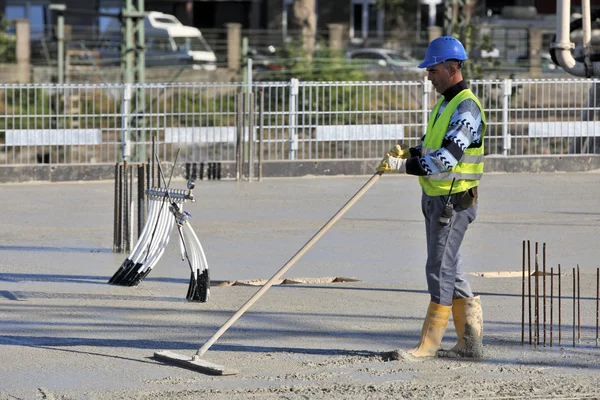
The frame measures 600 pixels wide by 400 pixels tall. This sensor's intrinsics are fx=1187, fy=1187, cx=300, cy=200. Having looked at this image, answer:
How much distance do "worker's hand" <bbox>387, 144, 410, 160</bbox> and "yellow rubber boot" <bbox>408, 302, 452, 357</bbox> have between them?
0.94 meters

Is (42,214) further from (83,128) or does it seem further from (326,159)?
(326,159)

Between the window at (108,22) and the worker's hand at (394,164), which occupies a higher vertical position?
the window at (108,22)

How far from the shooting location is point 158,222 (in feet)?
31.5

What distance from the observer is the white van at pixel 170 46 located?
123 ft

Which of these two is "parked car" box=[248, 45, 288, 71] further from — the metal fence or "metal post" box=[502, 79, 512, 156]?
"metal post" box=[502, 79, 512, 156]

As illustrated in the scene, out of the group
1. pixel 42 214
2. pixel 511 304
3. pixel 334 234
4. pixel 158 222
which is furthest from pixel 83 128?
pixel 511 304

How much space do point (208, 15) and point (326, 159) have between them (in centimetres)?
3829

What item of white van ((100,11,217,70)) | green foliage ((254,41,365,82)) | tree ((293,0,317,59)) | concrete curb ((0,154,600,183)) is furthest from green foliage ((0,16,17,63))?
concrete curb ((0,154,600,183))

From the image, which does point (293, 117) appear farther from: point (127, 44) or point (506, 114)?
point (127, 44)

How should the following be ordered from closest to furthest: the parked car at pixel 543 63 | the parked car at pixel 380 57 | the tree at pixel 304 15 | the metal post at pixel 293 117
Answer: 1. the metal post at pixel 293 117
2. the parked car at pixel 543 63
3. the parked car at pixel 380 57
4. the tree at pixel 304 15

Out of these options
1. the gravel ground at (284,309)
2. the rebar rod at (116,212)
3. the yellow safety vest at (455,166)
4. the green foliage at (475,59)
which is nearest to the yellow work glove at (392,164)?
the yellow safety vest at (455,166)

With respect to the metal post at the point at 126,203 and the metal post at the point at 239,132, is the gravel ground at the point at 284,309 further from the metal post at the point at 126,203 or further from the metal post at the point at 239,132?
the metal post at the point at 239,132

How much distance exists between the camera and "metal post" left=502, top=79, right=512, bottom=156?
66.8 ft

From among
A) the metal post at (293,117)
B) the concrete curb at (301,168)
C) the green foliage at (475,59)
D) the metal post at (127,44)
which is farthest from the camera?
the green foliage at (475,59)
